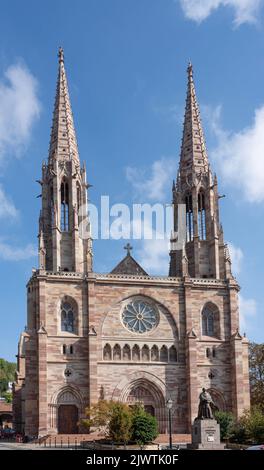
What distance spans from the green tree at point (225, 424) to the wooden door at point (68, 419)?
12437 millimetres

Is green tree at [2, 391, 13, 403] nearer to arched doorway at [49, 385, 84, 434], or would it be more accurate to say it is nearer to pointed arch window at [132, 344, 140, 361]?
pointed arch window at [132, 344, 140, 361]

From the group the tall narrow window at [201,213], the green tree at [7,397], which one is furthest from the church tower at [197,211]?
the green tree at [7,397]

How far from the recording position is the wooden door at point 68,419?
63.2 meters

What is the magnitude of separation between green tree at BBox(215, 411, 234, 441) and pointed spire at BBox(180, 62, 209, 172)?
2624 centimetres

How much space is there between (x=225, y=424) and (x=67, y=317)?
16.9m

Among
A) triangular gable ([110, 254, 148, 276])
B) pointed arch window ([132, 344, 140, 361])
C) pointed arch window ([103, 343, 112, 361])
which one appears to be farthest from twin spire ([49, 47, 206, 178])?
pointed arch window ([132, 344, 140, 361])

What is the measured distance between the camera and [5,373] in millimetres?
158375

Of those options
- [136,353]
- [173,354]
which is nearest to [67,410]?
[136,353]

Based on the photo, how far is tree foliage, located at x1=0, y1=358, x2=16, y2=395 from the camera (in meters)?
155

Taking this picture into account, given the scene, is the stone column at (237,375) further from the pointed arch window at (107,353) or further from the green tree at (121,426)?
the green tree at (121,426)

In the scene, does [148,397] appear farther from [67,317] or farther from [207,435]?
[207,435]
